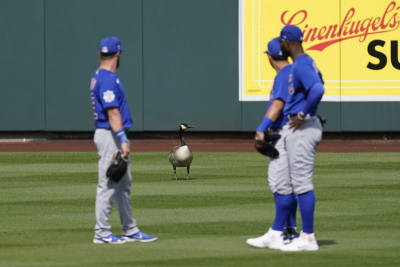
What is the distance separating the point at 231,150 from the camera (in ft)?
76.5

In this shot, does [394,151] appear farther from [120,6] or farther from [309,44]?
[120,6]

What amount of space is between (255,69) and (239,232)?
16.2 metres

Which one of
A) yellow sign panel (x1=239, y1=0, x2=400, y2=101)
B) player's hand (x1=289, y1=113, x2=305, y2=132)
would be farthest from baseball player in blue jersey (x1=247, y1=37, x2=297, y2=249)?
yellow sign panel (x1=239, y1=0, x2=400, y2=101)

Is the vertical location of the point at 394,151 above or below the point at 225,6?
below

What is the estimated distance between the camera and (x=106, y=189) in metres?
9.56

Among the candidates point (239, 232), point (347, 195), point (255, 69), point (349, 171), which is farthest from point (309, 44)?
point (239, 232)

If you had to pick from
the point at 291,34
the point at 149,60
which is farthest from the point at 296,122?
the point at 149,60

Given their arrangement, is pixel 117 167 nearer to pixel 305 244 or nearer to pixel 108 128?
pixel 108 128

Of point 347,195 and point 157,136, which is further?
point 157,136

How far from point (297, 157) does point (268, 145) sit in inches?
11.9

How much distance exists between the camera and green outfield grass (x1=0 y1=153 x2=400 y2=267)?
889 cm

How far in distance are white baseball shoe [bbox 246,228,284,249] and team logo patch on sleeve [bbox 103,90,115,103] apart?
1.89 m

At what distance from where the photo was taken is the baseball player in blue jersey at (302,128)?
29.5 feet

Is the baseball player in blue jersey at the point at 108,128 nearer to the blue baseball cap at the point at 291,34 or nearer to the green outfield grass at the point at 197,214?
the green outfield grass at the point at 197,214
